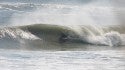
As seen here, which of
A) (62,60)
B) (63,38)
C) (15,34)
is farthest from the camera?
(63,38)

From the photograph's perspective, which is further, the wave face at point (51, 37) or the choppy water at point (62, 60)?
the wave face at point (51, 37)

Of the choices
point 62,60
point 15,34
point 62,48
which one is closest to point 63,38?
point 15,34

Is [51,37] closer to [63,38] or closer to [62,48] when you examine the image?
[63,38]

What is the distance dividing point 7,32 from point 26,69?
23.4ft

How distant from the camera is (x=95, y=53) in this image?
1691cm

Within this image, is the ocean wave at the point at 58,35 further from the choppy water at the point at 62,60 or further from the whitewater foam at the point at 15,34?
the choppy water at the point at 62,60

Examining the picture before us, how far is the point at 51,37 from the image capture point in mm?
21266

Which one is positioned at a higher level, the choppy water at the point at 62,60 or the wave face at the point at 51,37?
the wave face at the point at 51,37

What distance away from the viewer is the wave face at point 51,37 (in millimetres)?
19484

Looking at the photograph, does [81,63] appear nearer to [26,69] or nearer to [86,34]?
[26,69]

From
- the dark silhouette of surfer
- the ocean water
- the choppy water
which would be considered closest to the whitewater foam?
the ocean water

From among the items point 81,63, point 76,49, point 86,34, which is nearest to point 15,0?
point 86,34

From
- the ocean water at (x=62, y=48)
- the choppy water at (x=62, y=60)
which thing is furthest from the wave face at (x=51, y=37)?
the choppy water at (x=62, y=60)

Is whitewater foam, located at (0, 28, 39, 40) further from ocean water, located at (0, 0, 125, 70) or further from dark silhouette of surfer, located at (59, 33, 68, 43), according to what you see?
dark silhouette of surfer, located at (59, 33, 68, 43)
